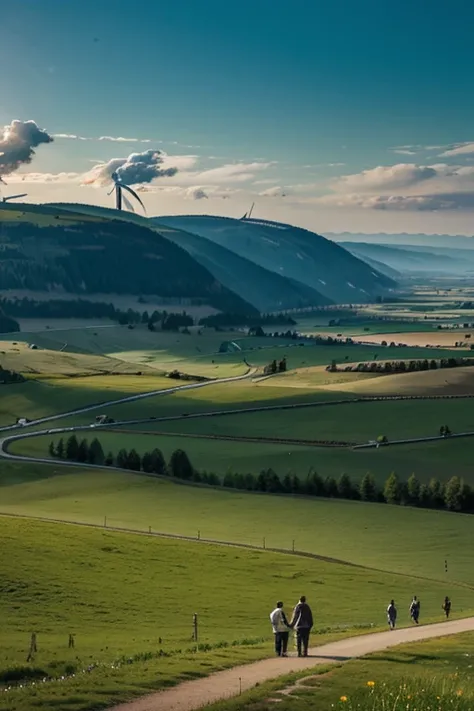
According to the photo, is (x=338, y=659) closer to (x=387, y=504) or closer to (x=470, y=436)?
(x=387, y=504)

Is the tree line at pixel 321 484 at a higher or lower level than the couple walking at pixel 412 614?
lower

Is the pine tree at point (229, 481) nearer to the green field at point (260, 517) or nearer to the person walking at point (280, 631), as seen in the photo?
the green field at point (260, 517)

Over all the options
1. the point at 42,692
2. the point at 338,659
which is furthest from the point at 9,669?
the point at 338,659

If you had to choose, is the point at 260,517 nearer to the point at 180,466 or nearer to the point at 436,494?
the point at 436,494

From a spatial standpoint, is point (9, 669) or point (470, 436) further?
point (470, 436)

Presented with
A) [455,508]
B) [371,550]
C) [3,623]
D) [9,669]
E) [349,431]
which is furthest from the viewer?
[349,431]

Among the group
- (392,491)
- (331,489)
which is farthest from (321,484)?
(392,491)

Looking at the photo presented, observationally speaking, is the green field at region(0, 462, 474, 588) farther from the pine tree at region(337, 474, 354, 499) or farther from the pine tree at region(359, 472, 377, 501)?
the pine tree at region(337, 474, 354, 499)

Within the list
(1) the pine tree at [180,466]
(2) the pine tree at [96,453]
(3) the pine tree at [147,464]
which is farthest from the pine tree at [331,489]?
(2) the pine tree at [96,453]
